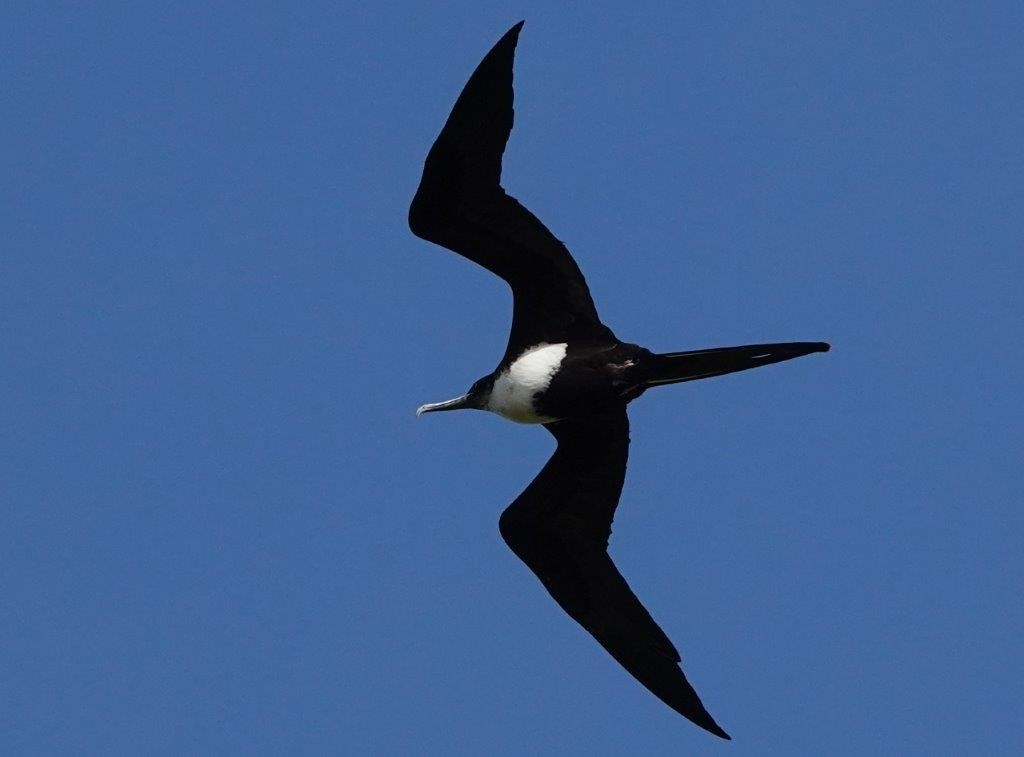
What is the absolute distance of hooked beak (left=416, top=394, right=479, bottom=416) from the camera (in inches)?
356

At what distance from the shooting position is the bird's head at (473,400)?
8906mm

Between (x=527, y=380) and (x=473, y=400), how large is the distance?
1.85ft

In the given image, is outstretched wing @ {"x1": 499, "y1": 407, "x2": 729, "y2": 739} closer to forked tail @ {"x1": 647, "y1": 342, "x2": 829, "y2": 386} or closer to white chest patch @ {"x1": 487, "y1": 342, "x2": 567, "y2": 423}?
white chest patch @ {"x1": 487, "y1": 342, "x2": 567, "y2": 423}

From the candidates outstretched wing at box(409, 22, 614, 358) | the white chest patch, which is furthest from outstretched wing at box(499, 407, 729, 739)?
outstretched wing at box(409, 22, 614, 358)

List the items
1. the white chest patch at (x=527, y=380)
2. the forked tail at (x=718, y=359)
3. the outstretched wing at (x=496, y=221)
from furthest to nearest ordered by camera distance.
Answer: the white chest patch at (x=527, y=380) < the outstretched wing at (x=496, y=221) < the forked tail at (x=718, y=359)

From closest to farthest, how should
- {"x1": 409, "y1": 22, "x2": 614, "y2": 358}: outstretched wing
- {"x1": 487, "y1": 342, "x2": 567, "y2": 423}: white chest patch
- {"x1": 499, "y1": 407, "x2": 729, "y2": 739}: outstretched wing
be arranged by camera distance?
{"x1": 409, "y1": 22, "x2": 614, "y2": 358}: outstretched wing < {"x1": 487, "y1": 342, "x2": 567, "y2": 423}: white chest patch < {"x1": 499, "y1": 407, "x2": 729, "y2": 739}: outstretched wing

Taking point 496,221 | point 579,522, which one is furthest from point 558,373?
point 579,522

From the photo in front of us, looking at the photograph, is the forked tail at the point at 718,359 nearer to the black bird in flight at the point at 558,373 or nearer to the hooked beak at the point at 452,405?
the black bird in flight at the point at 558,373

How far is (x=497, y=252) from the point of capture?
27.8ft

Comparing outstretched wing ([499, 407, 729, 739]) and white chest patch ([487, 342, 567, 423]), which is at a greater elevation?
white chest patch ([487, 342, 567, 423])

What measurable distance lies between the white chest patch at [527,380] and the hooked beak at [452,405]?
29 centimetres

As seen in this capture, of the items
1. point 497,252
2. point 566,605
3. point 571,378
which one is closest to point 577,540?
point 566,605

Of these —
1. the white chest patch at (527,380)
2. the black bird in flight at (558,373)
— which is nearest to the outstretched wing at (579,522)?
the black bird in flight at (558,373)

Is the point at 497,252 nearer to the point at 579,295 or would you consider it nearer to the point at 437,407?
the point at 579,295
